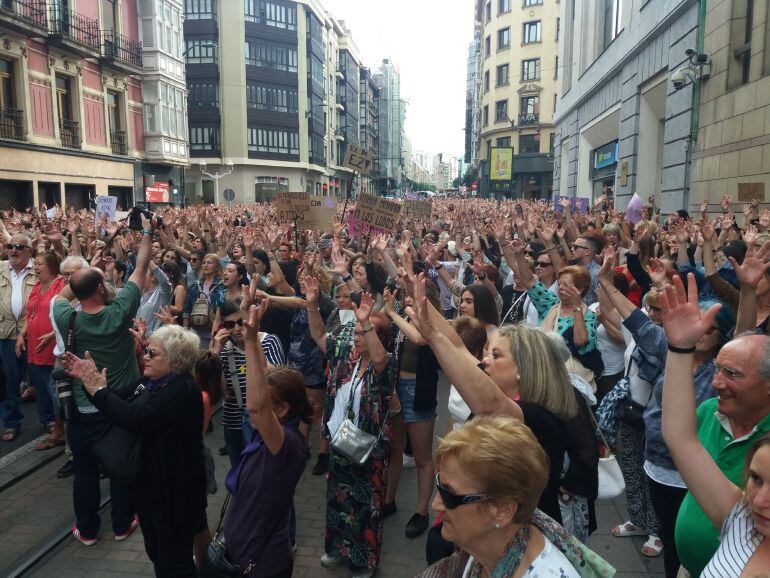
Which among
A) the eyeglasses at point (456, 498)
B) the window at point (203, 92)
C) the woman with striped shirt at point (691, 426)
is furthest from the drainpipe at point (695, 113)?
the window at point (203, 92)

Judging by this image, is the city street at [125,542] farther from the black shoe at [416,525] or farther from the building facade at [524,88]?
the building facade at [524,88]

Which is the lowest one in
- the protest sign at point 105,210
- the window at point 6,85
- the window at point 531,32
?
the protest sign at point 105,210

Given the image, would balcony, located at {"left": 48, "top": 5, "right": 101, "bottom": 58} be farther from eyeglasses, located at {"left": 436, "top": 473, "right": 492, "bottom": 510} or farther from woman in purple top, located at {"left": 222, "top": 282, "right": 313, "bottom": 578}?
eyeglasses, located at {"left": 436, "top": 473, "right": 492, "bottom": 510}

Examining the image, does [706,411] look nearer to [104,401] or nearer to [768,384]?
[768,384]

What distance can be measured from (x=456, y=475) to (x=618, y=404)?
8.57 feet

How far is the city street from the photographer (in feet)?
13.6

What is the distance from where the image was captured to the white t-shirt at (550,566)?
1.76 m

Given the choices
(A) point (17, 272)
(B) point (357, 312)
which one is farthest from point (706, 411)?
(A) point (17, 272)

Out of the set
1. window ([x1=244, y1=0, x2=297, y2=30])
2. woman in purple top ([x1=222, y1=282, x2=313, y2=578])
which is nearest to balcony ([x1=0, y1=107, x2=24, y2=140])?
woman in purple top ([x1=222, y1=282, x2=313, y2=578])

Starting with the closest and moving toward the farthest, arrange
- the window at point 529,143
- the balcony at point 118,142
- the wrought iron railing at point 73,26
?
the wrought iron railing at point 73,26 → the balcony at point 118,142 → the window at point 529,143

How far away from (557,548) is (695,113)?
42.6ft

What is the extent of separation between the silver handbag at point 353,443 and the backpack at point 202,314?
3.22 metres

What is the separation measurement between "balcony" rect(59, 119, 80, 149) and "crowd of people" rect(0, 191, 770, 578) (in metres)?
21.8

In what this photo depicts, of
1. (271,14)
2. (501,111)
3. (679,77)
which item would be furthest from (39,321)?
(271,14)
